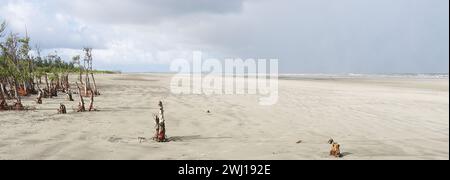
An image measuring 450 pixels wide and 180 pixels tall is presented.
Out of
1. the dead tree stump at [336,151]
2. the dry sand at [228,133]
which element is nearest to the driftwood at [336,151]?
the dead tree stump at [336,151]

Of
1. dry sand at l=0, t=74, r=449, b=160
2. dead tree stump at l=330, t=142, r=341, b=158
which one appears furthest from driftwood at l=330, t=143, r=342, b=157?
dry sand at l=0, t=74, r=449, b=160

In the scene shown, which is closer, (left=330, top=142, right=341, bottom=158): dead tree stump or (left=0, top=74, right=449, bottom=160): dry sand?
(left=330, top=142, right=341, bottom=158): dead tree stump

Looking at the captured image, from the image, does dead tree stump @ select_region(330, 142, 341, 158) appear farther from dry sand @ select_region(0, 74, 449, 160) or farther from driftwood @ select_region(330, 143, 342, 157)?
dry sand @ select_region(0, 74, 449, 160)

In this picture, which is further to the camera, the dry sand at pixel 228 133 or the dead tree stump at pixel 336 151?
the dry sand at pixel 228 133

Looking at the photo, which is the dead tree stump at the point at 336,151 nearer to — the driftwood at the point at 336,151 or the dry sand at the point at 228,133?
the driftwood at the point at 336,151

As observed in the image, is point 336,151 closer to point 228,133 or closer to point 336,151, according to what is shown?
point 336,151

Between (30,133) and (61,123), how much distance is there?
165cm

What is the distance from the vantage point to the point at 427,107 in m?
17.0

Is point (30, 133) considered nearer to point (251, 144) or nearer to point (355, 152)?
point (251, 144)

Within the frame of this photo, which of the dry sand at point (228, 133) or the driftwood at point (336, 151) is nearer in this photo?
the driftwood at point (336, 151)

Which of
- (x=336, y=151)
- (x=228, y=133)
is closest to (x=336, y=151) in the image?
(x=336, y=151)

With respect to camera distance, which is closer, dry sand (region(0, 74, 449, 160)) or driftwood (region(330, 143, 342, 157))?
driftwood (region(330, 143, 342, 157))
